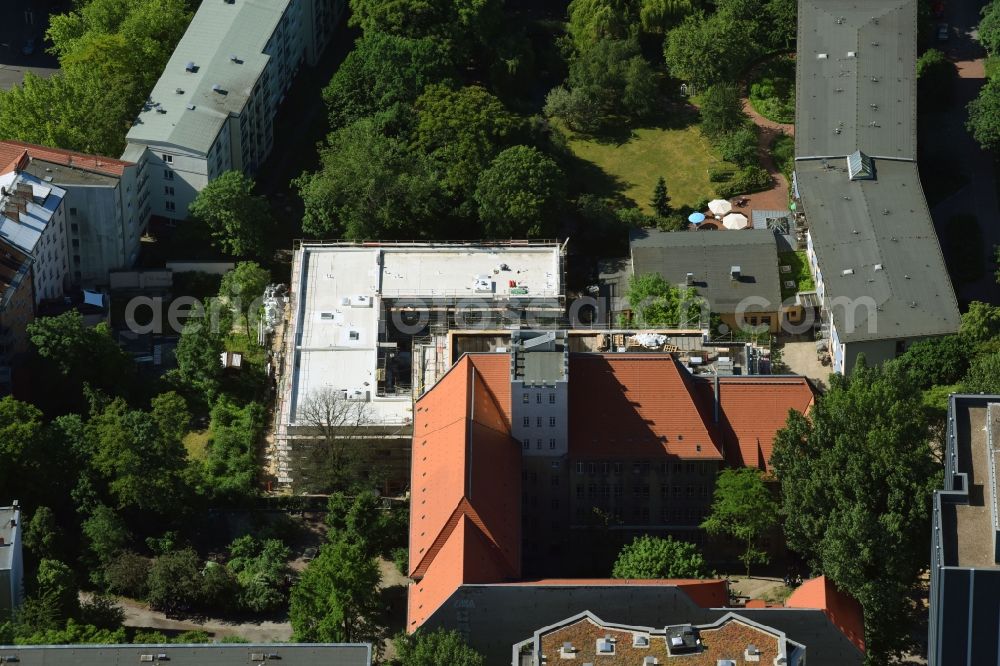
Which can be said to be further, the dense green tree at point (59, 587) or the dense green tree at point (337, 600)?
the dense green tree at point (59, 587)

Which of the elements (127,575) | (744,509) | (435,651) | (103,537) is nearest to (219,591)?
(127,575)

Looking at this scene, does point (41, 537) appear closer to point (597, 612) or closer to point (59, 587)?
point (59, 587)

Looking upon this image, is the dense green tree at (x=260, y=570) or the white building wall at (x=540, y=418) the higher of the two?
the white building wall at (x=540, y=418)

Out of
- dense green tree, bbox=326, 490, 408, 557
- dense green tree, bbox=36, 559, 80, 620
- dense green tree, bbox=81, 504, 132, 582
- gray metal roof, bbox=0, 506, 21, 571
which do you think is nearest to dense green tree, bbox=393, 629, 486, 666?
dense green tree, bbox=326, 490, 408, 557

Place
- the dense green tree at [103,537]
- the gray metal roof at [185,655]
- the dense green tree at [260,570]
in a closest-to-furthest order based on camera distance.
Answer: the gray metal roof at [185,655] < the dense green tree at [260,570] < the dense green tree at [103,537]

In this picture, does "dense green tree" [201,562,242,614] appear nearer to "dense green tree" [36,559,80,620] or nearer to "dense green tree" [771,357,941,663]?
"dense green tree" [36,559,80,620]

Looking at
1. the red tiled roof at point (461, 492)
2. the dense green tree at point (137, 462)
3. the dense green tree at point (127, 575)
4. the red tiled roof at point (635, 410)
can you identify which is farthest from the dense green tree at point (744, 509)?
the dense green tree at point (127, 575)

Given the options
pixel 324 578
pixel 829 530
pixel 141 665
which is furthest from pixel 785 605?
pixel 141 665

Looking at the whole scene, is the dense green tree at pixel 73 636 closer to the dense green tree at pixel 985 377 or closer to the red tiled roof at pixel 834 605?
A: the red tiled roof at pixel 834 605
